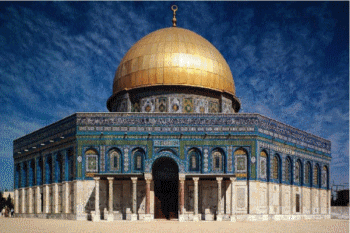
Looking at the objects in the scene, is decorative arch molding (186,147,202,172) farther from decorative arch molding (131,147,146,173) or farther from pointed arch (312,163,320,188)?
pointed arch (312,163,320,188)

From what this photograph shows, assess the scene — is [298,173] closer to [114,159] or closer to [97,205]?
[114,159]

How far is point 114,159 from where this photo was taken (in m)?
27.4

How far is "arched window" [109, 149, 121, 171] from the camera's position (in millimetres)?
27312

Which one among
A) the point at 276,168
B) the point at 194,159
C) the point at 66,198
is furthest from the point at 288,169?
the point at 66,198

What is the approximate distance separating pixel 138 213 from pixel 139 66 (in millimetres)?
10670

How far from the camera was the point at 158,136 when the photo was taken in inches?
1076

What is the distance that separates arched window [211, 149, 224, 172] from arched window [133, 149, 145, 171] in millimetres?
4304

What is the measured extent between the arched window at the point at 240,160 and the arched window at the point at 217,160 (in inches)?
34.8

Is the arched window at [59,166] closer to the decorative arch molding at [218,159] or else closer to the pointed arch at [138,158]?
the pointed arch at [138,158]

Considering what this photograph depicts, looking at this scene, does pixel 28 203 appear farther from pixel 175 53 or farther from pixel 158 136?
pixel 175 53

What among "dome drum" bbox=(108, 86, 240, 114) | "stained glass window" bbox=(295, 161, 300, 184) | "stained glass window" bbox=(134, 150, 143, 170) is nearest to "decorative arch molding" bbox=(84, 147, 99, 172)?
"stained glass window" bbox=(134, 150, 143, 170)

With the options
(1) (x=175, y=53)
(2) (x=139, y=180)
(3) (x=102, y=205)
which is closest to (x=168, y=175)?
(2) (x=139, y=180)

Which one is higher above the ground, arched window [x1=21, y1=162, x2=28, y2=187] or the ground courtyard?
arched window [x1=21, y1=162, x2=28, y2=187]

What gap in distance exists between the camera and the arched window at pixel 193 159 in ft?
89.5
